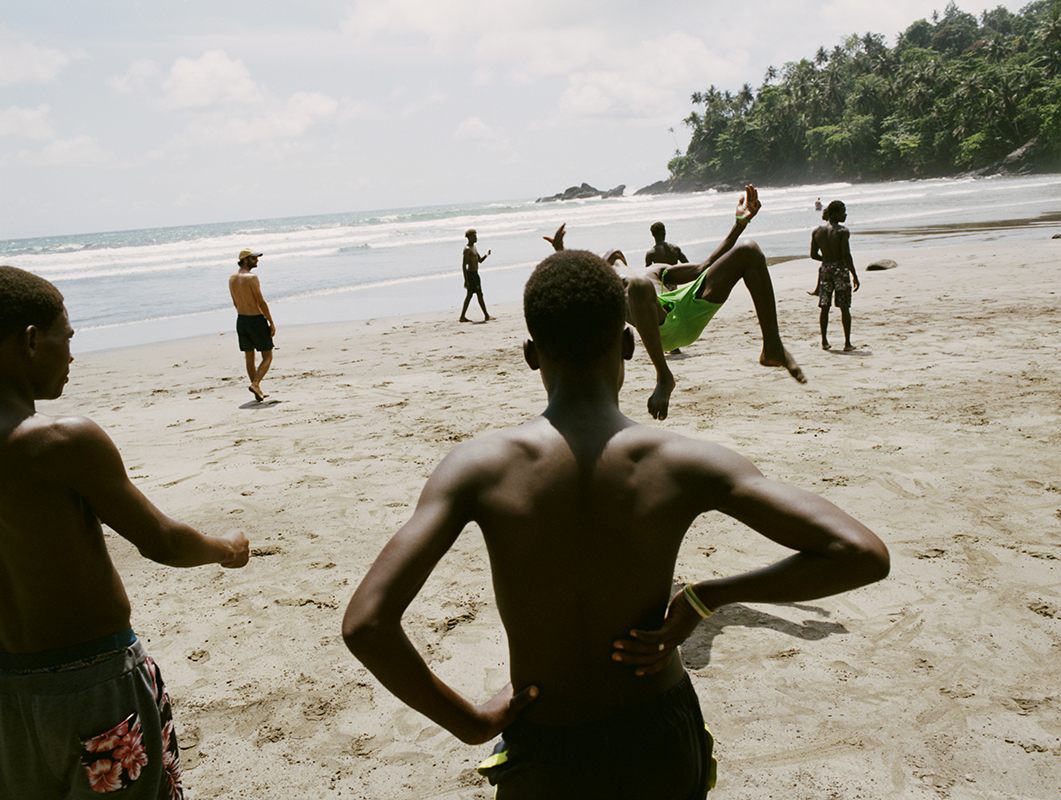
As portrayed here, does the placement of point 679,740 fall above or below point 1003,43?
below

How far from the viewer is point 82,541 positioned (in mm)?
2125

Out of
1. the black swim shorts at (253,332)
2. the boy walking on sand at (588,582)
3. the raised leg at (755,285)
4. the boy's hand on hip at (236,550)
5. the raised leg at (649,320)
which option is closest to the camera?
the boy walking on sand at (588,582)

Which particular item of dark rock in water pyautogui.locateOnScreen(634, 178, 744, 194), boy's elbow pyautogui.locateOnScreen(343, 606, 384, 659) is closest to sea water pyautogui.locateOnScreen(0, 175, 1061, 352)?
boy's elbow pyautogui.locateOnScreen(343, 606, 384, 659)

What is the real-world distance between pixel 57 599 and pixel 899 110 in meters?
93.3

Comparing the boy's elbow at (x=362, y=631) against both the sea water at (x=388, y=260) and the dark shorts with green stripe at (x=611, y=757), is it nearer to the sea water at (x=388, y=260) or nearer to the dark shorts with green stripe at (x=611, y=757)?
the dark shorts with green stripe at (x=611, y=757)

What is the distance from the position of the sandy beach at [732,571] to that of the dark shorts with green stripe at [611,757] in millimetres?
1524

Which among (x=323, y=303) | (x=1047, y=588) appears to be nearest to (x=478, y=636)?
(x=1047, y=588)

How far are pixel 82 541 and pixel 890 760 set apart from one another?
297cm

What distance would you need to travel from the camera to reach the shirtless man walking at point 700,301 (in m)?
5.27

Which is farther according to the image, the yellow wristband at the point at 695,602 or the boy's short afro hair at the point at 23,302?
the boy's short afro hair at the point at 23,302

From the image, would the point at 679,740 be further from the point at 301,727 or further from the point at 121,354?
the point at 121,354

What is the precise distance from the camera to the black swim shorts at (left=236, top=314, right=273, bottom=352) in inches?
402

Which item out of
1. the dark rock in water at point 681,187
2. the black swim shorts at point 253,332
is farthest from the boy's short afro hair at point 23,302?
the dark rock in water at point 681,187

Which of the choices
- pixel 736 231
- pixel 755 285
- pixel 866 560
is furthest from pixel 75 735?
pixel 736 231
